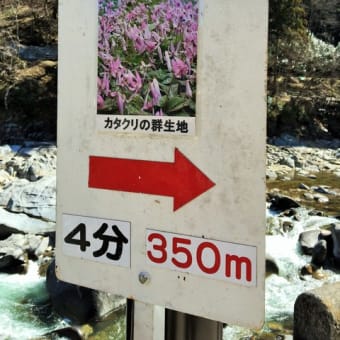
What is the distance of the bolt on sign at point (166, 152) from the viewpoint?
3.05 ft

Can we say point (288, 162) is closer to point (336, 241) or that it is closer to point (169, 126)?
point (336, 241)

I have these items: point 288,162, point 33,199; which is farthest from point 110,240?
point 288,162

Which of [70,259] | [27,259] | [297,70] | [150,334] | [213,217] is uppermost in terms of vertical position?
[297,70]

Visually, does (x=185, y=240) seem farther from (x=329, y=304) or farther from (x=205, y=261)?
(x=329, y=304)

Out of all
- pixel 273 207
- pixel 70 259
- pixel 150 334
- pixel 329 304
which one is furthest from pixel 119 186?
pixel 273 207

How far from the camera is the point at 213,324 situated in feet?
3.36

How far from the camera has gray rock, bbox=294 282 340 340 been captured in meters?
3.33

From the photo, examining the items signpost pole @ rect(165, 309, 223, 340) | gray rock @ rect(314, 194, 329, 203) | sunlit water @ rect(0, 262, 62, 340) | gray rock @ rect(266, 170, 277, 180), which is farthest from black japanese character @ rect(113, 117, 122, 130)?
gray rock @ rect(266, 170, 277, 180)

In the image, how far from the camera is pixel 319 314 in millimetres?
3436

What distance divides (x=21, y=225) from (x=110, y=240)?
5893 millimetres

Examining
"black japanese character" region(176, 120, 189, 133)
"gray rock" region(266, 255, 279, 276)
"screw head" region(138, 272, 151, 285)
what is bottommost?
"gray rock" region(266, 255, 279, 276)

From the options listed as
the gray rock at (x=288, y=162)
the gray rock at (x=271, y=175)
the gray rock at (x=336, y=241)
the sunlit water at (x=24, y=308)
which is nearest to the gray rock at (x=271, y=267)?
the gray rock at (x=336, y=241)

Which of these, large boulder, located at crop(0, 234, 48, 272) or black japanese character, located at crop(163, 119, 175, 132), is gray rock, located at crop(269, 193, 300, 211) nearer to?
large boulder, located at crop(0, 234, 48, 272)

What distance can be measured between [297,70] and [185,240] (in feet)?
67.7
